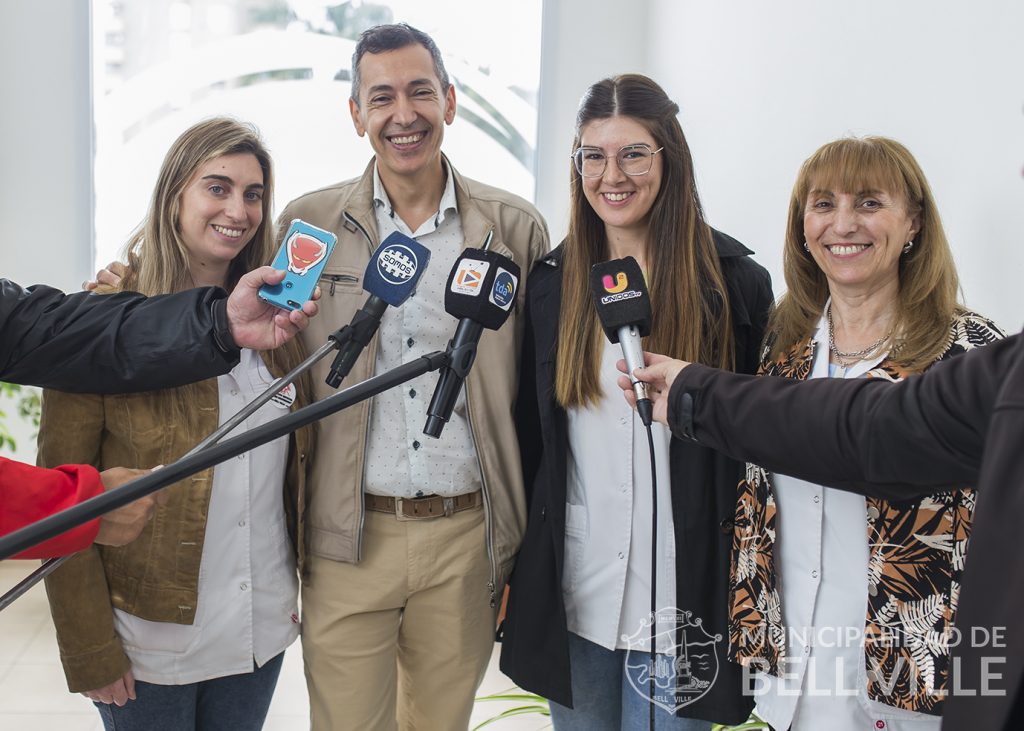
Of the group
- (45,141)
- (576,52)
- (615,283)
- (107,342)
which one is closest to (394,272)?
(615,283)

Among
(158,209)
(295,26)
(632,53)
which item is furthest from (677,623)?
(295,26)

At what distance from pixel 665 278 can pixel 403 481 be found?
69cm

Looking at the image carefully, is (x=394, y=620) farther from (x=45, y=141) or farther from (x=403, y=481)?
(x=45, y=141)

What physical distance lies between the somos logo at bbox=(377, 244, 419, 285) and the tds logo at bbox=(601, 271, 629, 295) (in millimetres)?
305

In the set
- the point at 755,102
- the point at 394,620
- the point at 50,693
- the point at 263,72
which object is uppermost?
the point at 263,72

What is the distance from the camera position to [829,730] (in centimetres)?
157

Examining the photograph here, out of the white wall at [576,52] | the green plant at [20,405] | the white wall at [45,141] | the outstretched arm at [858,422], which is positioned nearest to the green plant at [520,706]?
the outstretched arm at [858,422]

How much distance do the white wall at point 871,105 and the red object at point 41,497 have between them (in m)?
1.55

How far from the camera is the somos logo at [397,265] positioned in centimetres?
147

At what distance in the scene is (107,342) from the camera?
5.37 ft

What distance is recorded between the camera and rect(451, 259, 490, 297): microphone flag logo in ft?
4.56

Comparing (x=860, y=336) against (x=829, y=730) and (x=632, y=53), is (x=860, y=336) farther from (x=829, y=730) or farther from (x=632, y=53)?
(x=632, y=53)

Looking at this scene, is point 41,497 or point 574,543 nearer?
point 41,497

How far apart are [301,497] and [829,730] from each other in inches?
42.1
